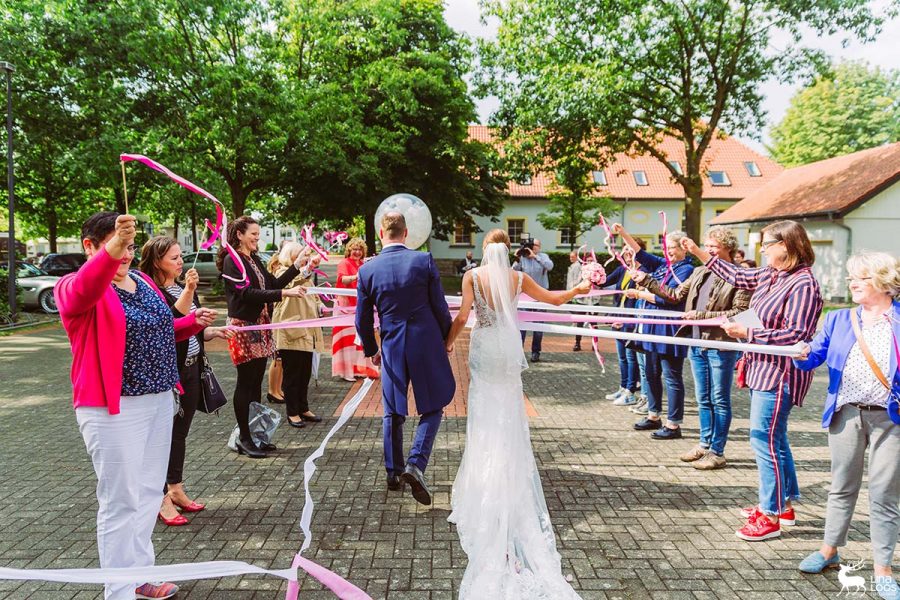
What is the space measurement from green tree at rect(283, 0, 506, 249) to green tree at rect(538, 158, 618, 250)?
2911 mm

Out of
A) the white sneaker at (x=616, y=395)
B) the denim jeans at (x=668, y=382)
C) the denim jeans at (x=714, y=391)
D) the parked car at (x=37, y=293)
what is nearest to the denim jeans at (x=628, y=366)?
the white sneaker at (x=616, y=395)

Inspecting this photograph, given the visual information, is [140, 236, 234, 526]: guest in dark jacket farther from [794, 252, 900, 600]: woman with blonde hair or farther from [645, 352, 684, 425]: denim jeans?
[645, 352, 684, 425]: denim jeans

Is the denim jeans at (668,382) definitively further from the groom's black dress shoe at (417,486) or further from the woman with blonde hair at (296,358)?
the woman with blonde hair at (296,358)

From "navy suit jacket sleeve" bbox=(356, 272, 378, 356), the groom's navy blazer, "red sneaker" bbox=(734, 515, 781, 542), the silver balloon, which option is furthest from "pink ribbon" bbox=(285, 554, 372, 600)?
the silver balloon

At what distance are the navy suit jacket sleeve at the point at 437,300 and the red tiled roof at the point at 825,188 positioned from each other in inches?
978

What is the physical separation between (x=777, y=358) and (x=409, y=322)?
8.16ft

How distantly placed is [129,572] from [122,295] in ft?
4.33

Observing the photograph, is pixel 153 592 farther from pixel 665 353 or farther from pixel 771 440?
pixel 665 353

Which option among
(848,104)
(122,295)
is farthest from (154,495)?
(848,104)

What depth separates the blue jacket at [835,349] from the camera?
127 inches

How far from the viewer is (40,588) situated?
3.37 metres

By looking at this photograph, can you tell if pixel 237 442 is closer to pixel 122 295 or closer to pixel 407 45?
pixel 122 295

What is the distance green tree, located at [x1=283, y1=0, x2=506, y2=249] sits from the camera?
1936 cm

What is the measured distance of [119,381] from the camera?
288 cm
